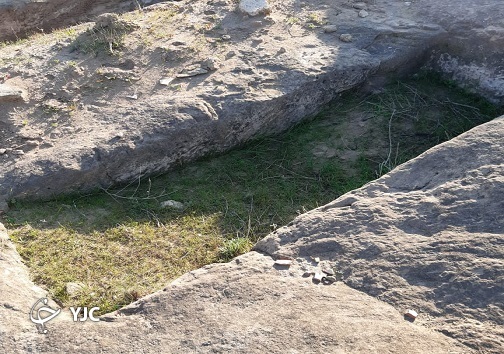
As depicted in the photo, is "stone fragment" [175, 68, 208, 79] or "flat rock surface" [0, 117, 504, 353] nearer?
"flat rock surface" [0, 117, 504, 353]

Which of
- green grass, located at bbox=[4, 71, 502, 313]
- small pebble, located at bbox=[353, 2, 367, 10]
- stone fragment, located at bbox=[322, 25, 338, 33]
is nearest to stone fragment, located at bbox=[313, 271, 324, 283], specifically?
green grass, located at bbox=[4, 71, 502, 313]

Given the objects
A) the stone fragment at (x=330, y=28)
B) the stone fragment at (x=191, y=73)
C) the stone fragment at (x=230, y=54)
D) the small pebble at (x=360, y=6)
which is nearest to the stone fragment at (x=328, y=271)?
the stone fragment at (x=191, y=73)

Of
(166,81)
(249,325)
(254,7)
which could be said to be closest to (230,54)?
(166,81)

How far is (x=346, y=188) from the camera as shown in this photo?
14.1 feet

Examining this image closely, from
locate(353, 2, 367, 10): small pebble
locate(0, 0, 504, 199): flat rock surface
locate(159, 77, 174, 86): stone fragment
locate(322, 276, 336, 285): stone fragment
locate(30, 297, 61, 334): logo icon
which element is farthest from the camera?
locate(353, 2, 367, 10): small pebble

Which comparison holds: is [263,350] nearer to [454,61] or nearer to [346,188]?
[346,188]

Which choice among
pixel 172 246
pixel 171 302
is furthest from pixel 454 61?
pixel 171 302

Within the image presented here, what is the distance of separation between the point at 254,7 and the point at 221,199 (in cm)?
206

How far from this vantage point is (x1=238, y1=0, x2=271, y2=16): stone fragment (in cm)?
550

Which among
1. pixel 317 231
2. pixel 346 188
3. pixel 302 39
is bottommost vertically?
pixel 346 188

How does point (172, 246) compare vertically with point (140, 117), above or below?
below

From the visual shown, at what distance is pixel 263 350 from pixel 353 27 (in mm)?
3337

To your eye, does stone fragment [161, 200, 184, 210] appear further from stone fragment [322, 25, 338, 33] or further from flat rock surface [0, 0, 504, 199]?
stone fragment [322, 25, 338, 33]

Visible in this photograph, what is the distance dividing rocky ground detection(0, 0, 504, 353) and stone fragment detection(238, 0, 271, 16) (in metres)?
0.03
